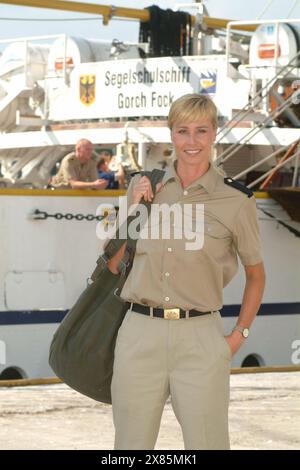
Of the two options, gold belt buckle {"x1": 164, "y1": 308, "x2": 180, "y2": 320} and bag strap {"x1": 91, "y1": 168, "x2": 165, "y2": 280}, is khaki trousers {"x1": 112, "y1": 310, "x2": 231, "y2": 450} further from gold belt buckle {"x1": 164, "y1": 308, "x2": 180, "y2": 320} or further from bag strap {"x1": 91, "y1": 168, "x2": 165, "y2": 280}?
bag strap {"x1": 91, "y1": 168, "x2": 165, "y2": 280}

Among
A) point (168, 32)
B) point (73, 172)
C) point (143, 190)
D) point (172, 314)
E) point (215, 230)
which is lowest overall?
point (73, 172)

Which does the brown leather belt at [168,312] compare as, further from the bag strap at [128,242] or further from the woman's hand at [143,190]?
the woman's hand at [143,190]

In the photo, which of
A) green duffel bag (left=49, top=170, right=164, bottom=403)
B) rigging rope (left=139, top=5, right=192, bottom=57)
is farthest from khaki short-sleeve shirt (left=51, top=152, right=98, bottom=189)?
green duffel bag (left=49, top=170, right=164, bottom=403)

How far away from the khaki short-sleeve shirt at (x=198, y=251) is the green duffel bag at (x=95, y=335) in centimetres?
10

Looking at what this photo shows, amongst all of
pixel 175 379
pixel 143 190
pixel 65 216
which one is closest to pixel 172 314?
pixel 175 379

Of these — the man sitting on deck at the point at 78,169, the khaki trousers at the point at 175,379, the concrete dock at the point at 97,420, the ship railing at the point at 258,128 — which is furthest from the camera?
the ship railing at the point at 258,128

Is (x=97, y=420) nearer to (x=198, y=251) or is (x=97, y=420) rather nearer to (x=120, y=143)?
(x=198, y=251)

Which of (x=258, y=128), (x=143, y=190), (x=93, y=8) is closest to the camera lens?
(x=143, y=190)

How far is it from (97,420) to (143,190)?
8.54ft

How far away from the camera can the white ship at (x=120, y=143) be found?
36.4 ft

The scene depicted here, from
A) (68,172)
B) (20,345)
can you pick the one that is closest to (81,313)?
(20,345)

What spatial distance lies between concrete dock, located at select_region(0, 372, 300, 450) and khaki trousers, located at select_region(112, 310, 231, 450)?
1.70 m

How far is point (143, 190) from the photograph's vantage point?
4.00 meters

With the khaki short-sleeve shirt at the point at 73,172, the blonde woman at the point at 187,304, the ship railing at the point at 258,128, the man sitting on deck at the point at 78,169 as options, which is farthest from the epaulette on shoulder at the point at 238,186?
the ship railing at the point at 258,128
